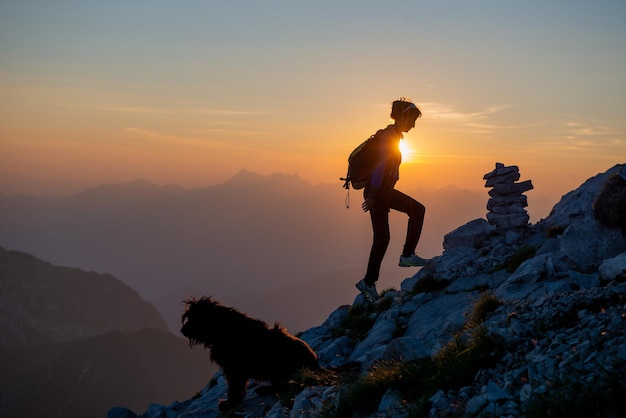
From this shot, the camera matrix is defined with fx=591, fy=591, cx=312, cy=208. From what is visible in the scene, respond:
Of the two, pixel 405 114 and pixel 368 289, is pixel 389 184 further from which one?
pixel 368 289

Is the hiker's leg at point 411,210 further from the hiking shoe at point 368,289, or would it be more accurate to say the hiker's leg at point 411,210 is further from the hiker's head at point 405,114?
the hiking shoe at point 368,289

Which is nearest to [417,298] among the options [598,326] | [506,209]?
[506,209]

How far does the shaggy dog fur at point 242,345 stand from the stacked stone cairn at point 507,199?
869 centimetres

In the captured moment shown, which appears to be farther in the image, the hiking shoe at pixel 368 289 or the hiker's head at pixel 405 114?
the hiking shoe at pixel 368 289

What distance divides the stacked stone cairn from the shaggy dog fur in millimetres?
8691

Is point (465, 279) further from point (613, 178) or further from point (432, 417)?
point (432, 417)

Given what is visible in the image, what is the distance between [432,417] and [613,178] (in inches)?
341

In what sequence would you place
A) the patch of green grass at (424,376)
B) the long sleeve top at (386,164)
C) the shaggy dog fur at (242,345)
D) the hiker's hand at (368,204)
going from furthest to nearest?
1. the hiker's hand at (368,204)
2. the long sleeve top at (386,164)
3. the shaggy dog fur at (242,345)
4. the patch of green grass at (424,376)

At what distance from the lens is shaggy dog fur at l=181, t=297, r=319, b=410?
12531 mm

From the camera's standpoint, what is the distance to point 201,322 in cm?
1312

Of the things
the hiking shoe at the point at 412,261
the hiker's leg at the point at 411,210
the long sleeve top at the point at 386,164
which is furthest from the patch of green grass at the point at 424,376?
the hiking shoe at the point at 412,261

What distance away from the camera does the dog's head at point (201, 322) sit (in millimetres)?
13062

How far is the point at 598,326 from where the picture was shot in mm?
6488

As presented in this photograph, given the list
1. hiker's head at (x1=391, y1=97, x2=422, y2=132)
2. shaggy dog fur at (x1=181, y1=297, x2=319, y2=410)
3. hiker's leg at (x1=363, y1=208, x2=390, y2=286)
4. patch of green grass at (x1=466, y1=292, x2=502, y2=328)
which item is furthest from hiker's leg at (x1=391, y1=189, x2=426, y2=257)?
patch of green grass at (x1=466, y1=292, x2=502, y2=328)
